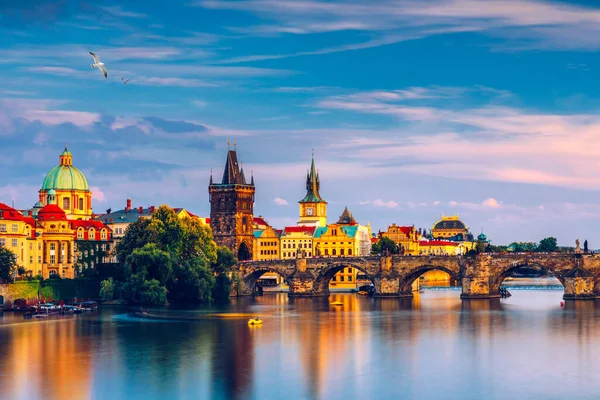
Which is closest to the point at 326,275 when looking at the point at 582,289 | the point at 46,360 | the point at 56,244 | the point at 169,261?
the point at 169,261

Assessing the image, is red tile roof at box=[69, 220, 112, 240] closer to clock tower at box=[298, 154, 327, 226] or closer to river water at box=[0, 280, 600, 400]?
river water at box=[0, 280, 600, 400]

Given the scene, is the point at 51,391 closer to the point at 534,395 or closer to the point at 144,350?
the point at 144,350

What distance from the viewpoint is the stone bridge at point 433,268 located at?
12156 cm

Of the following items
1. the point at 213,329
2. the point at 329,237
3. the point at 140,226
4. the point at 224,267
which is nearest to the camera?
the point at 213,329

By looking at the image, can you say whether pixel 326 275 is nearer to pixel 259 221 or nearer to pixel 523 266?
pixel 523 266

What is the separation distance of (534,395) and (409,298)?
72.9 m

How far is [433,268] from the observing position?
132125mm

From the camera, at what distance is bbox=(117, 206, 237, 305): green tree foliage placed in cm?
11169

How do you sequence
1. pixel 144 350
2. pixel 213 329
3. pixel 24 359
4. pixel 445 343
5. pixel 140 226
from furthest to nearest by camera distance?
pixel 140 226 → pixel 213 329 → pixel 445 343 → pixel 144 350 → pixel 24 359

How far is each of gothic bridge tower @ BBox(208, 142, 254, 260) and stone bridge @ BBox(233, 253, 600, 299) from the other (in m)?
12.5

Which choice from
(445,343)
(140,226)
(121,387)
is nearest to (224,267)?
(140,226)

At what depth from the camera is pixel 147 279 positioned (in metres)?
113

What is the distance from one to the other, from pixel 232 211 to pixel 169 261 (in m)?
41.0

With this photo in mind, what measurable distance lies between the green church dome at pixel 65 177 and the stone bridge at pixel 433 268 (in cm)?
3114
